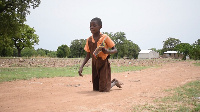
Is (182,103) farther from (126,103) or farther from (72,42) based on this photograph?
(72,42)

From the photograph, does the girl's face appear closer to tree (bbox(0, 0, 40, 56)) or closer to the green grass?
the green grass

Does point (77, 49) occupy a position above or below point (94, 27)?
above

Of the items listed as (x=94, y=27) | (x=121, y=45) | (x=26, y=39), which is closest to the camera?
(x=94, y=27)

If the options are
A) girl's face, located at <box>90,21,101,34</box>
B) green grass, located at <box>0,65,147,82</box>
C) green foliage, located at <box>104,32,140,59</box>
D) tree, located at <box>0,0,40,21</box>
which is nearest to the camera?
girl's face, located at <box>90,21,101,34</box>

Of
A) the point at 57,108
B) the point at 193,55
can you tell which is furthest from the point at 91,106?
the point at 193,55

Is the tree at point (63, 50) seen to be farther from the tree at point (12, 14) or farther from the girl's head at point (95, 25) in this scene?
the girl's head at point (95, 25)

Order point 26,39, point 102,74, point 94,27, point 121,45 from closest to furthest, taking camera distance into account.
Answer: point 94,27 → point 102,74 → point 26,39 → point 121,45

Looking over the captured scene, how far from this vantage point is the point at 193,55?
1272 inches

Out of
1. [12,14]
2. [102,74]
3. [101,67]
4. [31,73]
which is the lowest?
[31,73]

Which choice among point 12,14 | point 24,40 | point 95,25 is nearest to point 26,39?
point 24,40

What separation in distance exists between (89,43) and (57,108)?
8.90ft

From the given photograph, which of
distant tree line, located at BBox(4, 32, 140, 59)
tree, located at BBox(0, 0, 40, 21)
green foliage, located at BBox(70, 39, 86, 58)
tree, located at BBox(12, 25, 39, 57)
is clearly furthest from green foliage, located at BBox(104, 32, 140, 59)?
tree, located at BBox(0, 0, 40, 21)

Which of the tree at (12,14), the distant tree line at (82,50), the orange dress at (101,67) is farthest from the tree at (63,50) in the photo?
the orange dress at (101,67)

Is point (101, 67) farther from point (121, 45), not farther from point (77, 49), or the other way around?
point (77, 49)
